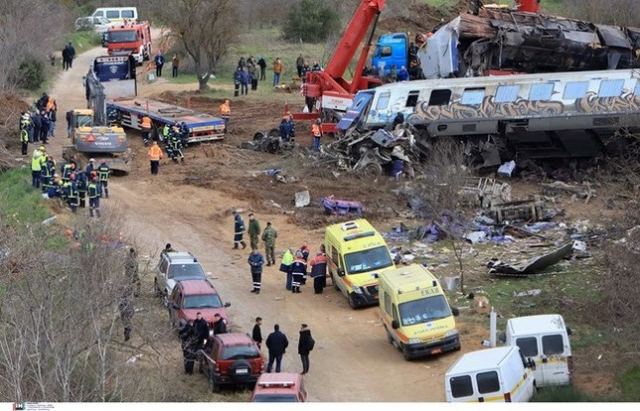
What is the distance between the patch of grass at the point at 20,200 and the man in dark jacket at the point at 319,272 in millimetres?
8054

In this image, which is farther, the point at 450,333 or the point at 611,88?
the point at 611,88

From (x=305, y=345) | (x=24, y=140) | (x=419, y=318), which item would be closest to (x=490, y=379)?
(x=419, y=318)

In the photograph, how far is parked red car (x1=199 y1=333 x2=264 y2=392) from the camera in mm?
25484

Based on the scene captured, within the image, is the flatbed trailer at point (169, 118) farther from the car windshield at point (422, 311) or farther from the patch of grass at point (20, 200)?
the car windshield at point (422, 311)

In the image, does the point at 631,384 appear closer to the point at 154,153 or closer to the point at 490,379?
the point at 490,379

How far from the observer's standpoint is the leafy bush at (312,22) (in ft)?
233

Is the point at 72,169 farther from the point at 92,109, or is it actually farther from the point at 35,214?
the point at 92,109

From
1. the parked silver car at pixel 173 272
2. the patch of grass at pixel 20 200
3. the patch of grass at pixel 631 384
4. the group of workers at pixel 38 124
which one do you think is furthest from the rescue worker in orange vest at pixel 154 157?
the patch of grass at pixel 631 384

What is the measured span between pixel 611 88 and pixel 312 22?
1244 inches

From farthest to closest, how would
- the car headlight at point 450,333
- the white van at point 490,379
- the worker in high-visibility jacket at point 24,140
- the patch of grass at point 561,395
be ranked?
the worker in high-visibility jacket at point 24,140 → the car headlight at point 450,333 → the white van at point 490,379 → the patch of grass at point 561,395

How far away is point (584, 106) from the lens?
40938 mm

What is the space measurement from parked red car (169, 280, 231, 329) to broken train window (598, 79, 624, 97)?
1661 cm

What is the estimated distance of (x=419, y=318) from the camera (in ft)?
91.0

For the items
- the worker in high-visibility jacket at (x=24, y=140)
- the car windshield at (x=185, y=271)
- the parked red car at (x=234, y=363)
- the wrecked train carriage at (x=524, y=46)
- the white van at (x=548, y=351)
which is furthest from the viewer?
the wrecked train carriage at (x=524, y=46)
